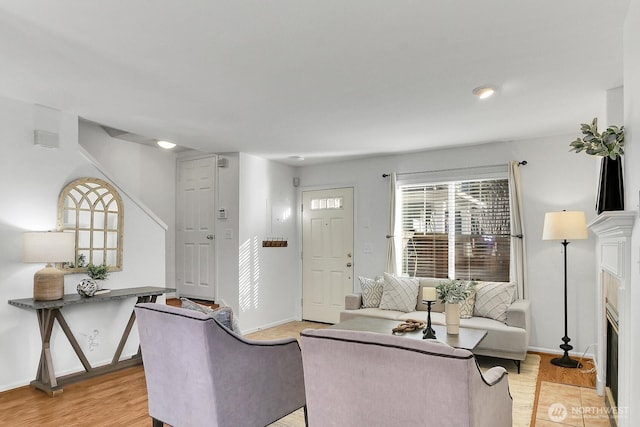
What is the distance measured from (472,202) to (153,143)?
4.34m

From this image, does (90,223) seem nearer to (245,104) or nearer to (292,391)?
(245,104)

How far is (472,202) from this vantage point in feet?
16.6


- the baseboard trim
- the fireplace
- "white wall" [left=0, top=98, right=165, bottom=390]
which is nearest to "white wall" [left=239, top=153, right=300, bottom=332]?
the baseboard trim

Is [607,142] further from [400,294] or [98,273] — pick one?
[98,273]

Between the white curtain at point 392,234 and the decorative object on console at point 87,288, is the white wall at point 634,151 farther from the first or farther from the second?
the decorative object on console at point 87,288

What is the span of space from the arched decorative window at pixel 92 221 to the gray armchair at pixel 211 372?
188 centimetres

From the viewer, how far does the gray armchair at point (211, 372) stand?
2107 millimetres

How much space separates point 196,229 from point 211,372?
4250mm

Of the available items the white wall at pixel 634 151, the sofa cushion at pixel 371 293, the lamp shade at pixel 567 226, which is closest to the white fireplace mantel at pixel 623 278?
the white wall at pixel 634 151

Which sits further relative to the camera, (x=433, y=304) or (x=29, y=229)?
(x=433, y=304)

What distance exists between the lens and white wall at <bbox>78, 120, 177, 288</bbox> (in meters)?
5.15

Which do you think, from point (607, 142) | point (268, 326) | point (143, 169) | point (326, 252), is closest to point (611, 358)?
point (607, 142)

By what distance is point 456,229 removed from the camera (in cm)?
514

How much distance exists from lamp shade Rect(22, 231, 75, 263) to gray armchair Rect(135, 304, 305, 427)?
55.6 inches
